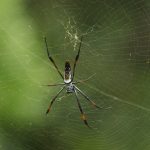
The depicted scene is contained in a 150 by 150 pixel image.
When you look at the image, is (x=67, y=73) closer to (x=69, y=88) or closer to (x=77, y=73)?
(x=69, y=88)

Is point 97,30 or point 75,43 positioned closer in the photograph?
point 75,43

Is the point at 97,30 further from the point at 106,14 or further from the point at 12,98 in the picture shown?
the point at 12,98

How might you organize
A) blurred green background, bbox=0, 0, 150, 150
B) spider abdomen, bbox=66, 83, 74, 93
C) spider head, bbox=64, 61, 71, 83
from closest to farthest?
spider head, bbox=64, 61, 71, 83
spider abdomen, bbox=66, 83, 74, 93
blurred green background, bbox=0, 0, 150, 150

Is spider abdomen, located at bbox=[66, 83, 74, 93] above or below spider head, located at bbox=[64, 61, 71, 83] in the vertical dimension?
below

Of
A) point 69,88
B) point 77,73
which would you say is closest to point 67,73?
point 69,88

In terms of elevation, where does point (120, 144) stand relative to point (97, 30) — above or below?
below

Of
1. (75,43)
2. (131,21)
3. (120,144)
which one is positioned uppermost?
(131,21)

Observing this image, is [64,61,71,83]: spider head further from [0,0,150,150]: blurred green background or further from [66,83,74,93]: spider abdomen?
[0,0,150,150]: blurred green background

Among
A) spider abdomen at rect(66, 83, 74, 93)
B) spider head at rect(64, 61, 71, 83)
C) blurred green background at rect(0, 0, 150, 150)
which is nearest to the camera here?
spider head at rect(64, 61, 71, 83)

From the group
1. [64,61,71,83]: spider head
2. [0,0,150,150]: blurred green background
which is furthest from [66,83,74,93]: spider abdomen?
[0,0,150,150]: blurred green background

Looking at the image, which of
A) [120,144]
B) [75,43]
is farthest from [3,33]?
[120,144]
